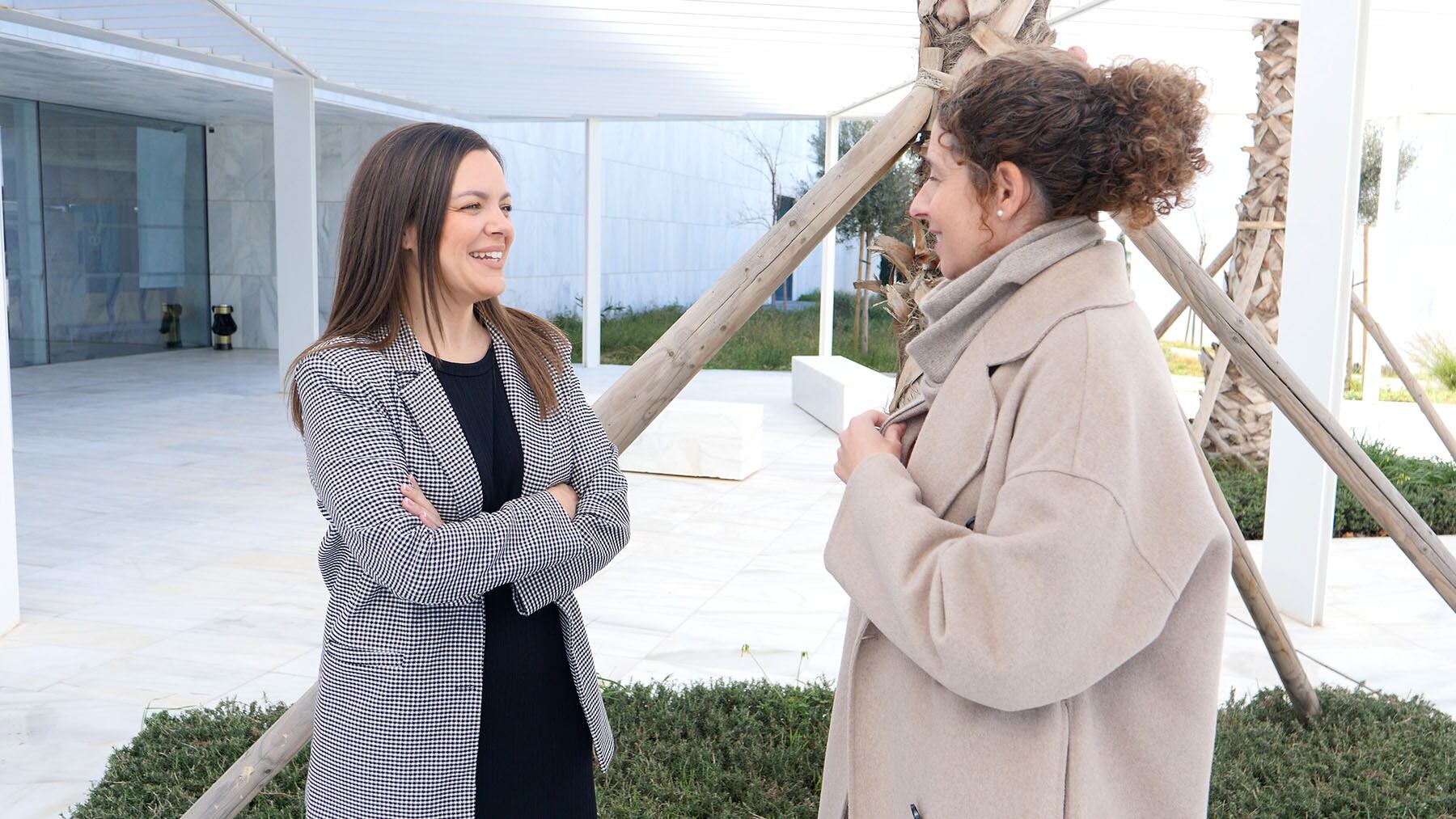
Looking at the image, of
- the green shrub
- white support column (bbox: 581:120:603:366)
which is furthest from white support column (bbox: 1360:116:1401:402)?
the green shrub

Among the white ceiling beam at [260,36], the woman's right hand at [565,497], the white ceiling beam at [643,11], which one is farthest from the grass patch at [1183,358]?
the woman's right hand at [565,497]

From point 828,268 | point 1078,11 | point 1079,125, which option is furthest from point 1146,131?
point 828,268

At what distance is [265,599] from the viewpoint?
5.13 meters

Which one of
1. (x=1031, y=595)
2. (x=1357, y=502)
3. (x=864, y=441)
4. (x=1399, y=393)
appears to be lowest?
(x=1357, y=502)

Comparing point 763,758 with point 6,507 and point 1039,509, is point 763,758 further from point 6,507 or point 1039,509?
point 6,507

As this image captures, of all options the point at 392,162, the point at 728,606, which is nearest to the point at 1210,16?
the point at 728,606

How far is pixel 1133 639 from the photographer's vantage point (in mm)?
1231

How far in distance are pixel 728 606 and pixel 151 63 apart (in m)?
8.53

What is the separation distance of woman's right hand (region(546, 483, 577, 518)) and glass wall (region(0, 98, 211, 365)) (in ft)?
41.4

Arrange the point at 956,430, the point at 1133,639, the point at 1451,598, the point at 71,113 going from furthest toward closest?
the point at 71,113, the point at 1451,598, the point at 956,430, the point at 1133,639

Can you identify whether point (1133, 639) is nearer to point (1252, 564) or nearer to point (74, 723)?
point (1252, 564)

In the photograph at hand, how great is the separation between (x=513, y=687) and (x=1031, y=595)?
34.6 inches

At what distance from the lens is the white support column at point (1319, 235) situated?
15.2ft

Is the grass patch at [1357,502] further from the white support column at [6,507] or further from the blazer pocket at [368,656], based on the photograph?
the white support column at [6,507]
